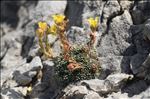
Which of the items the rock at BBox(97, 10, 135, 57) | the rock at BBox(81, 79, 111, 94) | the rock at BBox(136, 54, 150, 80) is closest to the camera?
the rock at BBox(136, 54, 150, 80)

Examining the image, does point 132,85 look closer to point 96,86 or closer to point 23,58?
point 96,86

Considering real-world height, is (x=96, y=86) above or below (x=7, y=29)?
→ below

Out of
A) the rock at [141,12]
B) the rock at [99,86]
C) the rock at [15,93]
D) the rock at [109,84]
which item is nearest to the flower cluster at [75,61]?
the rock at [99,86]

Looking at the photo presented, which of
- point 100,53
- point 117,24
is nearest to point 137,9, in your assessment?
point 117,24

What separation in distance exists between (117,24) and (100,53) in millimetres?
972

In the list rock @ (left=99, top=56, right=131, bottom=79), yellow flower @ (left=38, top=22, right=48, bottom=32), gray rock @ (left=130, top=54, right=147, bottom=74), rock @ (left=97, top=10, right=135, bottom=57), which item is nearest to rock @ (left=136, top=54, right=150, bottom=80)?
gray rock @ (left=130, top=54, right=147, bottom=74)

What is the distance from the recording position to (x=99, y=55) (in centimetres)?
1153

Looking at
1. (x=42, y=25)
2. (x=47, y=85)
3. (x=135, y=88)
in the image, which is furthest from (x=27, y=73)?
(x=135, y=88)

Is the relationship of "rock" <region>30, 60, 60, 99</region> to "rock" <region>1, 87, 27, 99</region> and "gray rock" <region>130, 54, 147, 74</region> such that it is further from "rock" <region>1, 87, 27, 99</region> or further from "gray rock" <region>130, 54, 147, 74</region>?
"gray rock" <region>130, 54, 147, 74</region>

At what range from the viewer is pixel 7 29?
17.7 m

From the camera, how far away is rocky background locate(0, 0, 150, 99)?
33.4 ft

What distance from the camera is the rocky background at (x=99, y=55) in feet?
33.4

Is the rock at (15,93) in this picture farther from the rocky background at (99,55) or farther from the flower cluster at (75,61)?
the flower cluster at (75,61)

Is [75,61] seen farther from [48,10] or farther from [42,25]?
[48,10]
